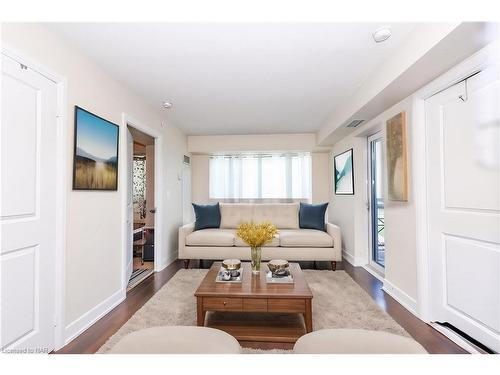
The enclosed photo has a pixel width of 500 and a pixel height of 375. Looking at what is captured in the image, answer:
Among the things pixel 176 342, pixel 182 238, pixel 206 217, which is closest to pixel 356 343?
pixel 176 342

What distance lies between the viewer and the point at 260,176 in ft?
17.6

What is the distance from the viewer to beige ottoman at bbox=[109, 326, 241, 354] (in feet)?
3.40

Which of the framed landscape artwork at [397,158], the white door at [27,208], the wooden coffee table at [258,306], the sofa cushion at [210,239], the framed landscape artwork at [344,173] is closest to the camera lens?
the white door at [27,208]

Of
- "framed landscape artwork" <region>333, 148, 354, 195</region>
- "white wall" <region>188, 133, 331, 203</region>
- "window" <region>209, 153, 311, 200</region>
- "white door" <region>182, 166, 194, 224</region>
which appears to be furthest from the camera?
"window" <region>209, 153, 311, 200</region>

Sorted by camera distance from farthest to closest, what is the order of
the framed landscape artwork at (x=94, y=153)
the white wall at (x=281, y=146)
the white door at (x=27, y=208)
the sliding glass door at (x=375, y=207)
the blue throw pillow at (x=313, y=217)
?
the white wall at (x=281, y=146) → the blue throw pillow at (x=313, y=217) → the sliding glass door at (x=375, y=207) → the framed landscape artwork at (x=94, y=153) → the white door at (x=27, y=208)

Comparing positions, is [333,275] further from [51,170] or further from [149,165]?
[149,165]

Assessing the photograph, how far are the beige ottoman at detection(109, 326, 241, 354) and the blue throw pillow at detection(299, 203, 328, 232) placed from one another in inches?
126

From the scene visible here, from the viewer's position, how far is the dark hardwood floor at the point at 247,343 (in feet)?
5.82

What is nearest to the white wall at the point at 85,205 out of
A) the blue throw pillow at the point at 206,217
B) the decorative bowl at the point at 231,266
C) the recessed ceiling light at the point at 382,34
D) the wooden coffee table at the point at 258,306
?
the wooden coffee table at the point at 258,306

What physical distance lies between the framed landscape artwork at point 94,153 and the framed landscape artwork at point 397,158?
2815 millimetres

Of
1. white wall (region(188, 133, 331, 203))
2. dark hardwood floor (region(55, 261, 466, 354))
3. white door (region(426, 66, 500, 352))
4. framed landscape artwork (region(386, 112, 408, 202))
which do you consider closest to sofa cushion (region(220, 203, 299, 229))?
white wall (region(188, 133, 331, 203))

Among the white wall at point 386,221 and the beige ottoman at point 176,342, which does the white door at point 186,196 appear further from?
the beige ottoman at point 176,342

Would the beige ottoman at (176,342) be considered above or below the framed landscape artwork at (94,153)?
below

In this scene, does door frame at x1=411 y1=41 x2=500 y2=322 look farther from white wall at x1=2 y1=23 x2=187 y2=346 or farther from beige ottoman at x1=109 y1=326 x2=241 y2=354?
white wall at x1=2 y1=23 x2=187 y2=346
